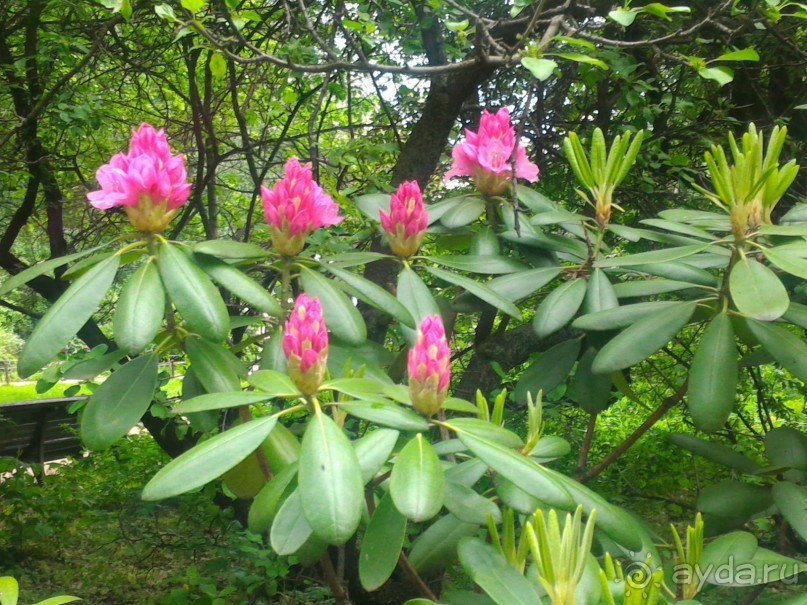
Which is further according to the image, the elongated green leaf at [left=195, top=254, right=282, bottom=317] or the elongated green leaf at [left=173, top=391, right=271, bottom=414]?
the elongated green leaf at [left=195, top=254, right=282, bottom=317]

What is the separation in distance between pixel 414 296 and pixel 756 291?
587mm

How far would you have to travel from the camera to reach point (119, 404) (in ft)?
3.65

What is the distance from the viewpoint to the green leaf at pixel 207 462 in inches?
32.1

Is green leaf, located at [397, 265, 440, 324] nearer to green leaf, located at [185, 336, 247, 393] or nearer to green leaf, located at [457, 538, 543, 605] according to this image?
green leaf, located at [185, 336, 247, 393]

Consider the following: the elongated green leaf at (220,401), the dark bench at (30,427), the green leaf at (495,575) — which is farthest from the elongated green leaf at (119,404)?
the dark bench at (30,427)

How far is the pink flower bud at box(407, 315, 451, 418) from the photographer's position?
3.10ft

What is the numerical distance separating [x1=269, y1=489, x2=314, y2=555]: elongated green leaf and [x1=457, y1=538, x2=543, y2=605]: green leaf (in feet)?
0.71

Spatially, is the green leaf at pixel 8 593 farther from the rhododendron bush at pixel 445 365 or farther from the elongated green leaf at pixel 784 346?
the elongated green leaf at pixel 784 346

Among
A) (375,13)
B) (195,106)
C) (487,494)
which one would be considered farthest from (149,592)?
(375,13)

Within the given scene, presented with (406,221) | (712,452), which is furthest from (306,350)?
(712,452)

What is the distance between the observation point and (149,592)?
317 cm

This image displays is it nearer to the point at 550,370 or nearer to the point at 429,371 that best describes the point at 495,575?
the point at 429,371

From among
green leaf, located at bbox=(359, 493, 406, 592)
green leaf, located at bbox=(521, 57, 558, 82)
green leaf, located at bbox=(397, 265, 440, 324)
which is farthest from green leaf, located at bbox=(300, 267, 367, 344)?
green leaf, located at bbox=(521, 57, 558, 82)

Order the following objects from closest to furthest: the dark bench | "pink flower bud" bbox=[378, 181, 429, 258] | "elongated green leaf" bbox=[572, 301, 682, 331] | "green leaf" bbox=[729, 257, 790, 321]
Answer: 1. "green leaf" bbox=[729, 257, 790, 321]
2. "elongated green leaf" bbox=[572, 301, 682, 331]
3. "pink flower bud" bbox=[378, 181, 429, 258]
4. the dark bench
